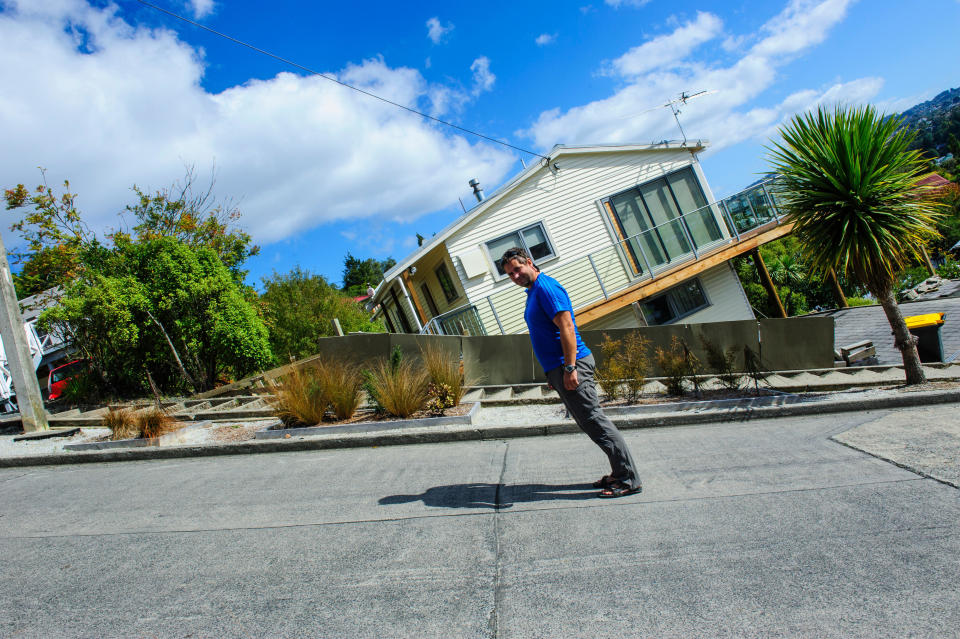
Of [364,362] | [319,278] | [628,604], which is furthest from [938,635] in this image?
[319,278]

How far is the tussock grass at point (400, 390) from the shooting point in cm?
748

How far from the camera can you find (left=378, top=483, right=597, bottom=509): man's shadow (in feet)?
14.1

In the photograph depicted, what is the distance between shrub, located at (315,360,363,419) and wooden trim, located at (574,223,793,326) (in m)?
8.05

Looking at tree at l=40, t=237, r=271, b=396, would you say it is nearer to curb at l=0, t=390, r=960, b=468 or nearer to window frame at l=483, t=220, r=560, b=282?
window frame at l=483, t=220, r=560, b=282

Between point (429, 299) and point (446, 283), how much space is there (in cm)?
246

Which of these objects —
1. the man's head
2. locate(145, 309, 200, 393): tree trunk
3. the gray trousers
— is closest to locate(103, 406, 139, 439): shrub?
locate(145, 309, 200, 393): tree trunk

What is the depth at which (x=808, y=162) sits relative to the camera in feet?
24.8

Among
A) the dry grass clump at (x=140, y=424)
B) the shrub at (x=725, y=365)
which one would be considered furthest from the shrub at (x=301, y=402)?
the shrub at (x=725, y=365)

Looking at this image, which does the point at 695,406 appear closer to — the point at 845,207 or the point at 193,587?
the point at 845,207

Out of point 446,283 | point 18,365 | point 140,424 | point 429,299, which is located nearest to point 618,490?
point 140,424

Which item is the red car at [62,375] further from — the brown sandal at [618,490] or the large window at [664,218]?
the large window at [664,218]

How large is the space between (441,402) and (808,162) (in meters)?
5.78

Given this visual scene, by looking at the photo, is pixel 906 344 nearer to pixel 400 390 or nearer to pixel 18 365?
pixel 400 390

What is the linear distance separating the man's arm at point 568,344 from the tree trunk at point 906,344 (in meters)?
5.60
